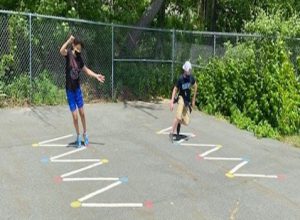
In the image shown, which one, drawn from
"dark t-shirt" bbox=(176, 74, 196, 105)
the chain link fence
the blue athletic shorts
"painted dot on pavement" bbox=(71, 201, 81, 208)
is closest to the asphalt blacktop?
"painted dot on pavement" bbox=(71, 201, 81, 208)

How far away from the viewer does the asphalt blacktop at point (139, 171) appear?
17.9 feet

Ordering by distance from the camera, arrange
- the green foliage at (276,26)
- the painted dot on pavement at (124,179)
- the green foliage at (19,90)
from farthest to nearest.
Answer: the green foliage at (19,90)
the green foliage at (276,26)
the painted dot on pavement at (124,179)

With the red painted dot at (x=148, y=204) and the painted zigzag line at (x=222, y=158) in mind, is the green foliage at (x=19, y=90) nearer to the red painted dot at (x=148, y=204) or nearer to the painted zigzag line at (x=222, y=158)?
the painted zigzag line at (x=222, y=158)

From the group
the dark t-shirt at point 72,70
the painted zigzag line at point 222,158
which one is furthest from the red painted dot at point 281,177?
the dark t-shirt at point 72,70

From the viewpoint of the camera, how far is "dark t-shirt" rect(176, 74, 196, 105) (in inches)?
334

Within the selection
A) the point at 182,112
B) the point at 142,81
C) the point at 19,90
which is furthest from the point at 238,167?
the point at 142,81

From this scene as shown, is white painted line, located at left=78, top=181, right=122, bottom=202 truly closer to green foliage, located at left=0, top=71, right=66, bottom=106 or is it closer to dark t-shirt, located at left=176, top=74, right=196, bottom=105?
dark t-shirt, located at left=176, top=74, right=196, bottom=105

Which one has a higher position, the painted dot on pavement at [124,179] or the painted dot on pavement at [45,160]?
the painted dot on pavement at [45,160]

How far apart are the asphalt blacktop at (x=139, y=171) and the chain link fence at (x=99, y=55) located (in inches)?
42.9

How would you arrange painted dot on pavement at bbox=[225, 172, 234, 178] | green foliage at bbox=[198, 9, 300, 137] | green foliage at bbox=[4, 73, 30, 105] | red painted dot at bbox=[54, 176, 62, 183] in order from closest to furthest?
red painted dot at bbox=[54, 176, 62, 183]
painted dot on pavement at bbox=[225, 172, 234, 178]
green foliage at bbox=[198, 9, 300, 137]
green foliage at bbox=[4, 73, 30, 105]

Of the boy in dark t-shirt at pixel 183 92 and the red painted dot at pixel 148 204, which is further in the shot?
the boy in dark t-shirt at pixel 183 92

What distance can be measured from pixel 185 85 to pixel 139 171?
234 centimetres

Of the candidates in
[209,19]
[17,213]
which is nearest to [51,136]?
[17,213]

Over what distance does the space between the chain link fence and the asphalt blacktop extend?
3.57 ft
